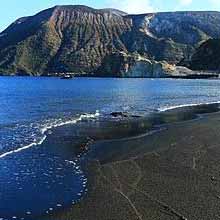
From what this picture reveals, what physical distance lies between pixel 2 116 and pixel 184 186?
119 feet

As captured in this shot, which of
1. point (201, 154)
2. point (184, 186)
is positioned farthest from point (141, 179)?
point (201, 154)

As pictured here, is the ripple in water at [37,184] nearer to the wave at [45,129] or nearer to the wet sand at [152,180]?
the wet sand at [152,180]

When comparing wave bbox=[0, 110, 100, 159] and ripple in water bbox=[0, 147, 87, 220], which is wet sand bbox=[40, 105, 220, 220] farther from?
wave bbox=[0, 110, 100, 159]

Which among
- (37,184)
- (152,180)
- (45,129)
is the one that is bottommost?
(45,129)

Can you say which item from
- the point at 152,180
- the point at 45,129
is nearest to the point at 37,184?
the point at 152,180

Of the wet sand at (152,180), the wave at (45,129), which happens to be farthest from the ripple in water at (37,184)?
the wave at (45,129)

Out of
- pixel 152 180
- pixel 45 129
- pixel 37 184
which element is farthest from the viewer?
pixel 45 129

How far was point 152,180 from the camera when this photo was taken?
21156 mm

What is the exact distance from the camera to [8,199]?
18.1m

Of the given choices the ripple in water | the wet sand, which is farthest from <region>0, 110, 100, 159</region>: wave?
the wet sand

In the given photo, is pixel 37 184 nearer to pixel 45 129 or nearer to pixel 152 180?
pixel 152 180

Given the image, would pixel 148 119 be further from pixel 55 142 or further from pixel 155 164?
pixel 155 164

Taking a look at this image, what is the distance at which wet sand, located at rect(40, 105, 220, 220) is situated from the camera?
54.9 ft

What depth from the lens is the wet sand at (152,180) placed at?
1673 centimetres
